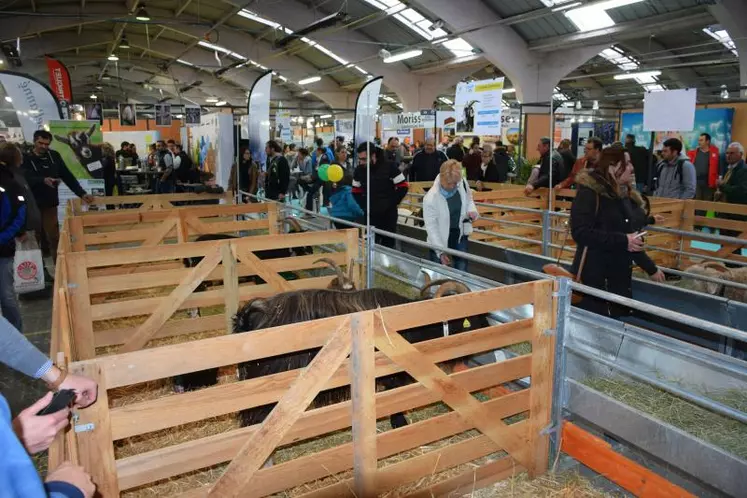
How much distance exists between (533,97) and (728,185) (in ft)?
35.4

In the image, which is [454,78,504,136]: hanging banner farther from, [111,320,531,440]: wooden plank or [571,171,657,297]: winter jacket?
[111,320,531,440]: wooden plank

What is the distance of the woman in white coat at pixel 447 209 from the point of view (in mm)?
5309

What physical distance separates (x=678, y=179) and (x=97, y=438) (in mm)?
8151

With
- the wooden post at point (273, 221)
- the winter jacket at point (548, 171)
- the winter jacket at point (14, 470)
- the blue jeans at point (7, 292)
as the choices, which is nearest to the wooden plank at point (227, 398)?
the winter jacket at point (14, 470)

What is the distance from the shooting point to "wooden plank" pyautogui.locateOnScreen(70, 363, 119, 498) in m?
2.16

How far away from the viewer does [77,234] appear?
19.3 ft

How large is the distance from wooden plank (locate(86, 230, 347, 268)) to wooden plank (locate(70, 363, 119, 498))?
7.72 ft

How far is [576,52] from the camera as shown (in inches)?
674

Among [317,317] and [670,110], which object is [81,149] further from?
[670,110]

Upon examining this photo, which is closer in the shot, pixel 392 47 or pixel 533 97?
pixel 533 97

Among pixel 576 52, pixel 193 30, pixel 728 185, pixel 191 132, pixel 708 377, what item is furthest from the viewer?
pixel 193 30

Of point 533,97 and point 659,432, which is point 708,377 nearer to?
point 659,432

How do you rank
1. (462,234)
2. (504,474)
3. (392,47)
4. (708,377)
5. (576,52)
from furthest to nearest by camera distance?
(392,47), (576,52), (462,234), (504,474), (708,377)

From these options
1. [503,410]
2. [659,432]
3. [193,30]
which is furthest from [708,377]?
[193,30]
